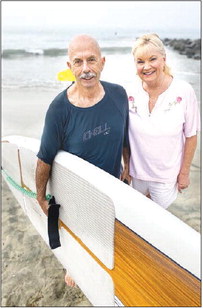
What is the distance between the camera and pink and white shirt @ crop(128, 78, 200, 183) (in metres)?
1.87

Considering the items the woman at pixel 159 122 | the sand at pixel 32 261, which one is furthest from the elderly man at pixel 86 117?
the sand at pixel 32 261

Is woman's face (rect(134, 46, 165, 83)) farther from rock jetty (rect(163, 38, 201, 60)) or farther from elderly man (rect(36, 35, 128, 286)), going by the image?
rock jetty (rect(163, 38, 201, 60))

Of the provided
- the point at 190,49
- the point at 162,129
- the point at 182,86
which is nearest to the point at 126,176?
the point at 162,129

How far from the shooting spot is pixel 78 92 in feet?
6.06

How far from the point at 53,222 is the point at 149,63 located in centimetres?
119

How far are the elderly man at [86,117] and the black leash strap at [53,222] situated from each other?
0.51 ft

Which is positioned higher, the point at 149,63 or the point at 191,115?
the point at 149,63

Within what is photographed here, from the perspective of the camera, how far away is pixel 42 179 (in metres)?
1.98

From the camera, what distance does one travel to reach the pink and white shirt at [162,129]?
6.15 ft

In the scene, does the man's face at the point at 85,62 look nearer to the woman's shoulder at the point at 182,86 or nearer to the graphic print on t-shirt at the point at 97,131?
the graphic print on t-shirt at the point at 97,131

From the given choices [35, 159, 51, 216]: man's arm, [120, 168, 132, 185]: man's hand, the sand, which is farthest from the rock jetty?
[35, 159, 51, 216]: man's arm

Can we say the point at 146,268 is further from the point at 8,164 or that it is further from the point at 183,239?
the point at 8,164

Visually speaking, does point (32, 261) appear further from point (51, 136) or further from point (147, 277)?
point (147, 277)

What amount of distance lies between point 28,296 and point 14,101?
5.83 m
